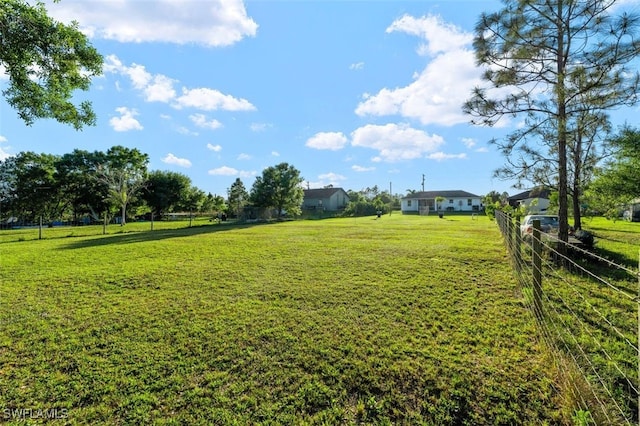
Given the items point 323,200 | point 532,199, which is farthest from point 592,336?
point 323,200

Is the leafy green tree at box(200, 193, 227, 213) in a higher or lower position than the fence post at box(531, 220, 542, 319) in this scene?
higher

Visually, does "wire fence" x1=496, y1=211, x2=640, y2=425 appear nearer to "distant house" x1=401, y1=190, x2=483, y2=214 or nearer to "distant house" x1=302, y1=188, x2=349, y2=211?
"distant house" x1=401, y1=190, x2=483, y2=214

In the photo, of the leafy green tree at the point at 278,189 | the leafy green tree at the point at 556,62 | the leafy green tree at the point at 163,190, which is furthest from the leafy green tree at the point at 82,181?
the leafy green tree at the point at 556,62

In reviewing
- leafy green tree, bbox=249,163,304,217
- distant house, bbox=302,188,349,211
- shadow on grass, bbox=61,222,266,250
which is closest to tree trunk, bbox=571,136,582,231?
shadow on grass, bbox=61,222,266,250

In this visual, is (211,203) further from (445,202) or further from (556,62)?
(556,62)

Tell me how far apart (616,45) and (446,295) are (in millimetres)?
5680

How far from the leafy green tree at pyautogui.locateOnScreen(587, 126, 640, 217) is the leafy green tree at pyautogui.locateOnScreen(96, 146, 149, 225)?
117ft

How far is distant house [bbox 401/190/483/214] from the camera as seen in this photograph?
1761 inches

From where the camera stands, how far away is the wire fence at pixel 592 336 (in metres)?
2.29

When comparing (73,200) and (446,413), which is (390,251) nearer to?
(446,413)

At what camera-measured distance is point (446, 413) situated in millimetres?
2365

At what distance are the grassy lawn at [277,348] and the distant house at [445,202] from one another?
40.9 metres

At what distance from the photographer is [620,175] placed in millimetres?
9531

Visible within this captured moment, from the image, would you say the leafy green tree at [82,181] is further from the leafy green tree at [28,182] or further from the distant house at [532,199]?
the distant house at [532,199]
